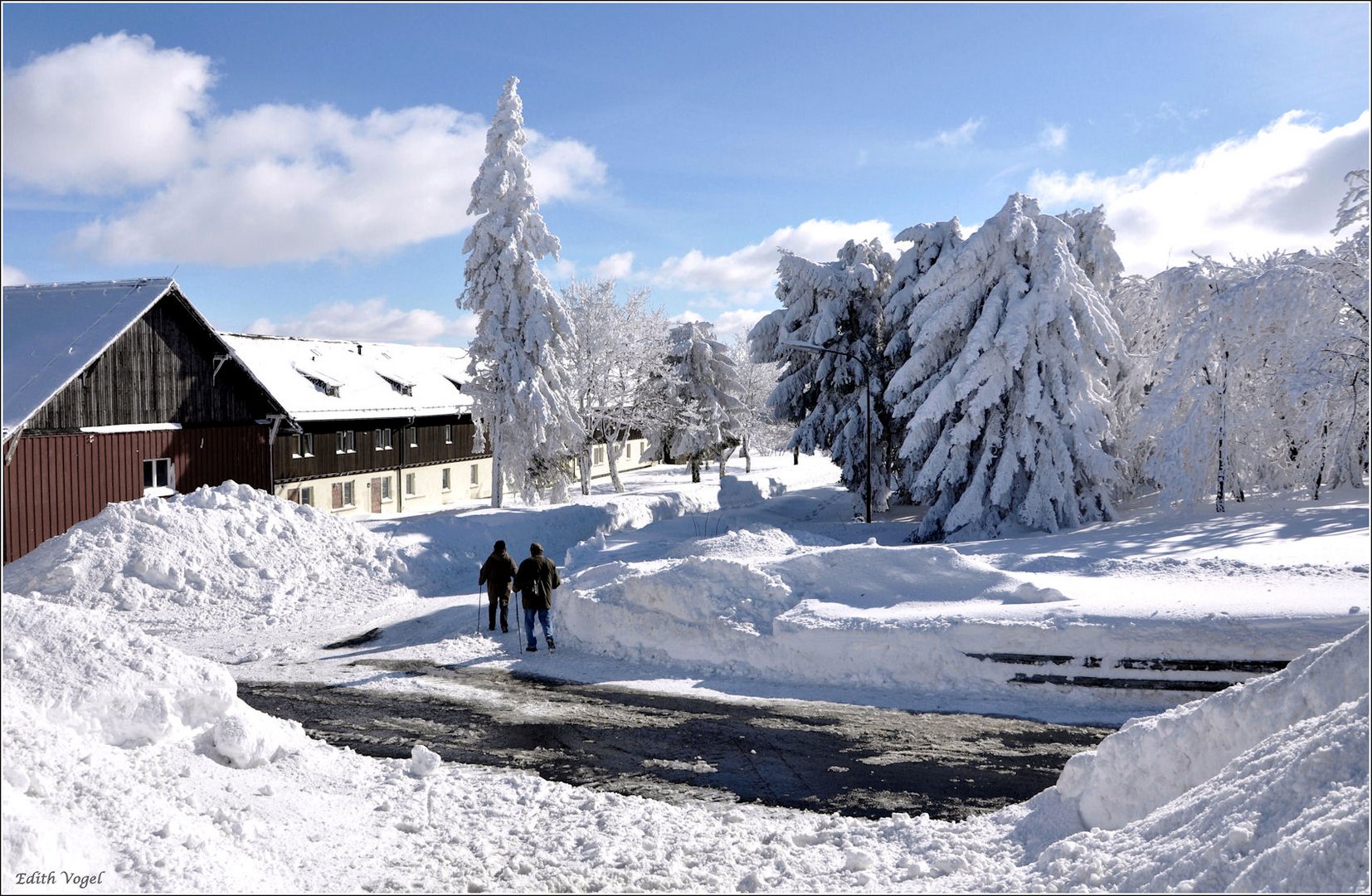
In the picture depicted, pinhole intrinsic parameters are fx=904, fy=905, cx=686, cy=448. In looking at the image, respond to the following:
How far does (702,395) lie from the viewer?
153ft

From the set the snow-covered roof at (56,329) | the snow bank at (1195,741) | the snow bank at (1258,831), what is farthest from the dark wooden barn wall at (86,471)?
the snow bank at (1258,831)

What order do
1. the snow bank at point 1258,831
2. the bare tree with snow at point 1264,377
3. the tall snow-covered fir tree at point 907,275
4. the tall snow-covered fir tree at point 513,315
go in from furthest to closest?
1. the tall snow-covered fir tree at point 513,315
2. the tall snow-covered fir tree at point 907,275
3. the bare tree with snow at point 1264,377
4. the snow bank at point 1258,831

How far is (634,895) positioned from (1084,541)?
613 inches

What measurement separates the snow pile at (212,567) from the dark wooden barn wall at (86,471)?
6.62 feet

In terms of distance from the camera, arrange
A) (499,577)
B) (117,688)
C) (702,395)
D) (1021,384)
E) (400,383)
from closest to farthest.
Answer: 1. (117,688)
2. (499,577)
3. (1021,384)
4. (400,383)
5. (702,395)

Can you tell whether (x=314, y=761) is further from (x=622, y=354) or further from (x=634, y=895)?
(x=622, y=354)

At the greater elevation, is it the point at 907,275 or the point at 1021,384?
the point at 907,275

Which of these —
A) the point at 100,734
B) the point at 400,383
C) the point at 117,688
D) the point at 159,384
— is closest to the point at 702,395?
the point at 400,383

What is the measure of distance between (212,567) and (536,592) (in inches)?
316

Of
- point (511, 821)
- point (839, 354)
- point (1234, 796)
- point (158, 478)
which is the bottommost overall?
point (511, 821)

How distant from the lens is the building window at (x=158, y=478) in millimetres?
23391

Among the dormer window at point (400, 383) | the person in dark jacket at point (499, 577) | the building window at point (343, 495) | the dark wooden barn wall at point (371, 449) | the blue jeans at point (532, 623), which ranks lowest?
the blue jeans at point (532, 623)

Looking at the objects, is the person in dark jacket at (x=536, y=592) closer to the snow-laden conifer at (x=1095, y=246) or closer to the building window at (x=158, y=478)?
the building window at (x=158, y=478)

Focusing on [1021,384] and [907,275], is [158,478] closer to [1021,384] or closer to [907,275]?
[907,275]
